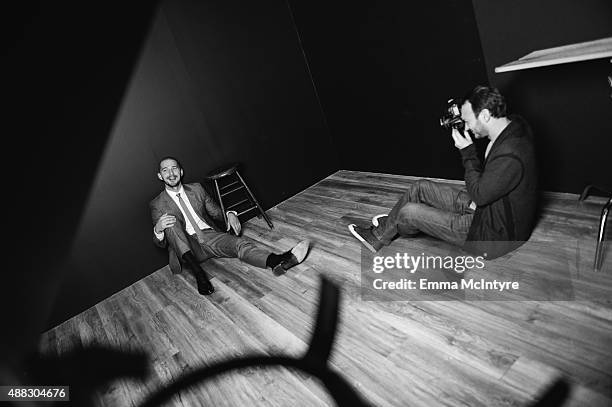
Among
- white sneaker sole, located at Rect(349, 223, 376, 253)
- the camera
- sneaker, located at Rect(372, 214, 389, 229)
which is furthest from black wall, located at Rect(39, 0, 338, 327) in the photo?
the camera

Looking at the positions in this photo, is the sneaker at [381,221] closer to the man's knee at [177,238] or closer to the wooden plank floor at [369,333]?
the wooden plank floor at [369,333]

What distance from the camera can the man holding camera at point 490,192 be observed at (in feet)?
7.02

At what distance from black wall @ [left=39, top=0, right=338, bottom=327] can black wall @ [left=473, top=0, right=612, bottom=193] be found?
2.35m

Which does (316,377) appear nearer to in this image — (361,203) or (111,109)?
(361,203)

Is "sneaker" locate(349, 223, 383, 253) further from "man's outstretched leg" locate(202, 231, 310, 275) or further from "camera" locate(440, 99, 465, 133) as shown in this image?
"camera" locate(440, 99, 465, 133)

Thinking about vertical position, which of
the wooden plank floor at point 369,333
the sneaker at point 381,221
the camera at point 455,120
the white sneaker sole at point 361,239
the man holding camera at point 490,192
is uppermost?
the camera at point 455,120

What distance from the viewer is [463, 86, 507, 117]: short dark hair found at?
2.17m

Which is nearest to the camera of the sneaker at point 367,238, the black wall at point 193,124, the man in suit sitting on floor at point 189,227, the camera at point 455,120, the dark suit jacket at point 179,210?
the camera at point 455,120

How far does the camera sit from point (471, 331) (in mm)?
2010

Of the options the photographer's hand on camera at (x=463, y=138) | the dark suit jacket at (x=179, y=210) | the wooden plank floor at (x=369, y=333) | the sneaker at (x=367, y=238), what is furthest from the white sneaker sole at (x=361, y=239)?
the dark suit jacket at (x=179, y=210)

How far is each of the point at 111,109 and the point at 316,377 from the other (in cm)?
300

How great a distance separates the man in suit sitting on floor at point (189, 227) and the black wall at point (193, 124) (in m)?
0.42

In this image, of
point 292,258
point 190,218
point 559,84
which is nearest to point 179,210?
point 190,218

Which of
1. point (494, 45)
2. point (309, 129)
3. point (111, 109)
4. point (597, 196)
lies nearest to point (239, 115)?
point (309, 129)
